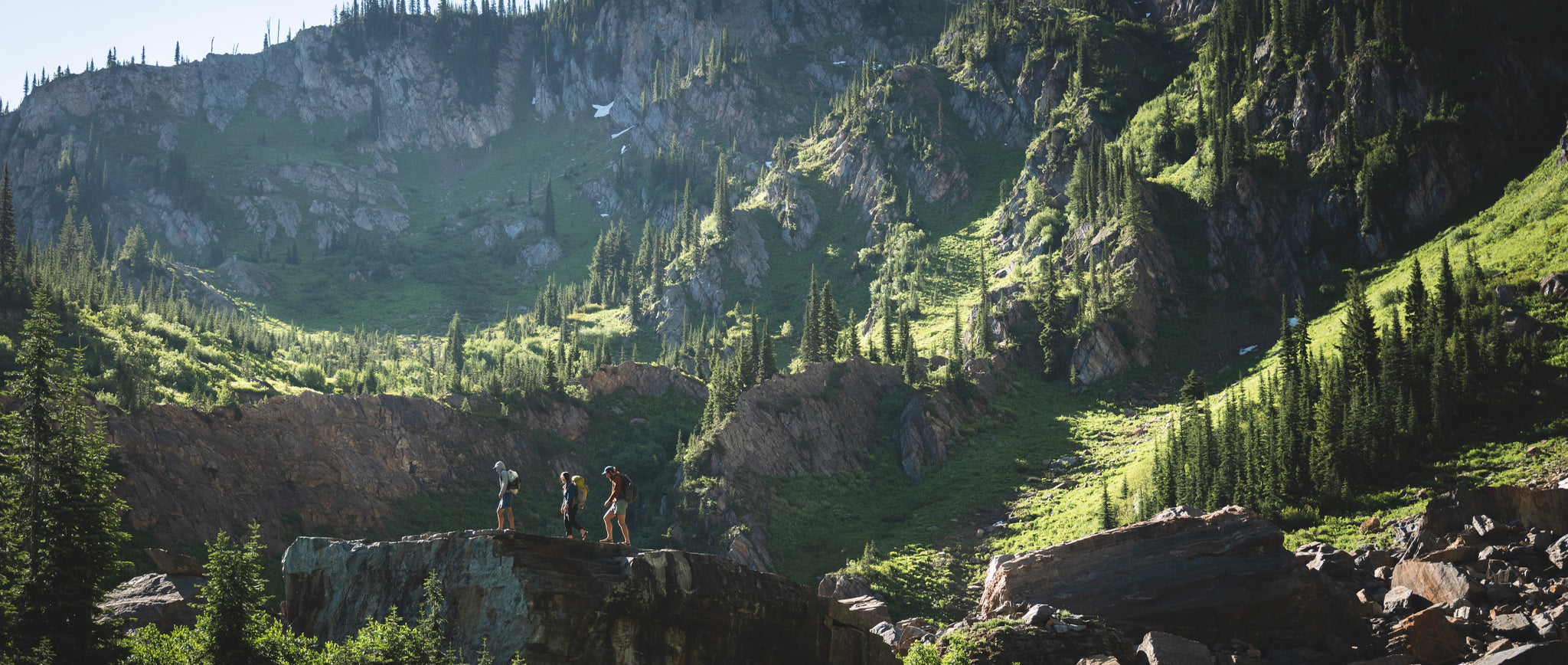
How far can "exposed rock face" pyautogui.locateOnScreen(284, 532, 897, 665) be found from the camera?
120 feet

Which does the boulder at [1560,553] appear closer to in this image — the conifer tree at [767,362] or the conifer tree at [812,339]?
the conifer tree at [767,362]

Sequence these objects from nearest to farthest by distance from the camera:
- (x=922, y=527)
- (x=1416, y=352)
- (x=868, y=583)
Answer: (x=868, y=583)
(x=1416, y=352)
(x=922, y=527)

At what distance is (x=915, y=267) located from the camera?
18512 centimetres

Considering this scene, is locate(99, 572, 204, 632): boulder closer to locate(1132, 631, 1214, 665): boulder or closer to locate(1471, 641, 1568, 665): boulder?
locate(1132, 631, 1214, 665): boulder

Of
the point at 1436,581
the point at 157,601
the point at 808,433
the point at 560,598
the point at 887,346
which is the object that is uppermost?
the point at 887,346

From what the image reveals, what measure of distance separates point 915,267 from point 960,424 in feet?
221

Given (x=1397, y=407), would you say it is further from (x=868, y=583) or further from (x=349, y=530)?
(x=349, y=530)

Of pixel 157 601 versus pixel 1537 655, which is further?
pixel 157 601

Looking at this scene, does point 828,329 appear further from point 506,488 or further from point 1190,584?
point 506,488

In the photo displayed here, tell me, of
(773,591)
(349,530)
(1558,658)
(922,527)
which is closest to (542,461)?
(349,530)

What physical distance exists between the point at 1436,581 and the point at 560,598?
156 ft

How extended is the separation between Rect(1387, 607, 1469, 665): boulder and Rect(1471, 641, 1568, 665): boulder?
12.0ft

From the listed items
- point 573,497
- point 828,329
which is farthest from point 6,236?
point 573,497

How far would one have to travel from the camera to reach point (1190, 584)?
183 ft
